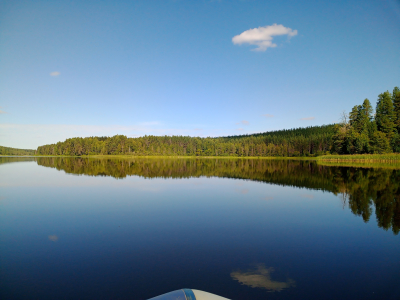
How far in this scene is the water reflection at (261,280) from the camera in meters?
4.74

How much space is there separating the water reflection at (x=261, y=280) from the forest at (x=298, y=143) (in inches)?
2244

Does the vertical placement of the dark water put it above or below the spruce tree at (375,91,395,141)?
below

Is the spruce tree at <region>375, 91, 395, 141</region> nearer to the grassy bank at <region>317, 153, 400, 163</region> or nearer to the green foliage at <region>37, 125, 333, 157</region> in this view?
the grassy bank at <region>317, 153, 400, 163</region>

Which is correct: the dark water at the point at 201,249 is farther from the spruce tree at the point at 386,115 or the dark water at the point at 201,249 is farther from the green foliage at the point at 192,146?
the green foliage at the point at 192,146

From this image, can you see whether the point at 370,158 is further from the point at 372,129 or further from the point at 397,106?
the point at 397,106

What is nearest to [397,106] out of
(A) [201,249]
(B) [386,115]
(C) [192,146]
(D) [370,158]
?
(B) [386,115]

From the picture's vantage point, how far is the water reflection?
4745 millimetres

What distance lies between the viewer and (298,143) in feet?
364

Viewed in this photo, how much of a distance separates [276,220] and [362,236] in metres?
2.87

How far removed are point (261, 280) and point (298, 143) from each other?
115777mm

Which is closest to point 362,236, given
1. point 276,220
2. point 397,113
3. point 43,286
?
point 276,220

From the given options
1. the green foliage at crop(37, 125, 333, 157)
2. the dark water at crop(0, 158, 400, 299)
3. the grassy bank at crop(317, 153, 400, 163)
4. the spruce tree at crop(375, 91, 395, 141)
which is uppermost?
the spruce tree at crop(375, 91, 395, 141)

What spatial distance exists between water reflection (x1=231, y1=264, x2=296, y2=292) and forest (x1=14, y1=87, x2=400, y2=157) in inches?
2244

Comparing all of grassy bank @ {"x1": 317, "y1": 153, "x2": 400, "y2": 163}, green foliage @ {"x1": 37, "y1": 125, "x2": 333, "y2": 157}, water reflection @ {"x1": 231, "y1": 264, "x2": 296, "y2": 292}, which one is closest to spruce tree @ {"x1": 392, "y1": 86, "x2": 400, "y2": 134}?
grassy bank @ {"x1": 317, "y1": 153, "x2": 400, "y2": 163}
